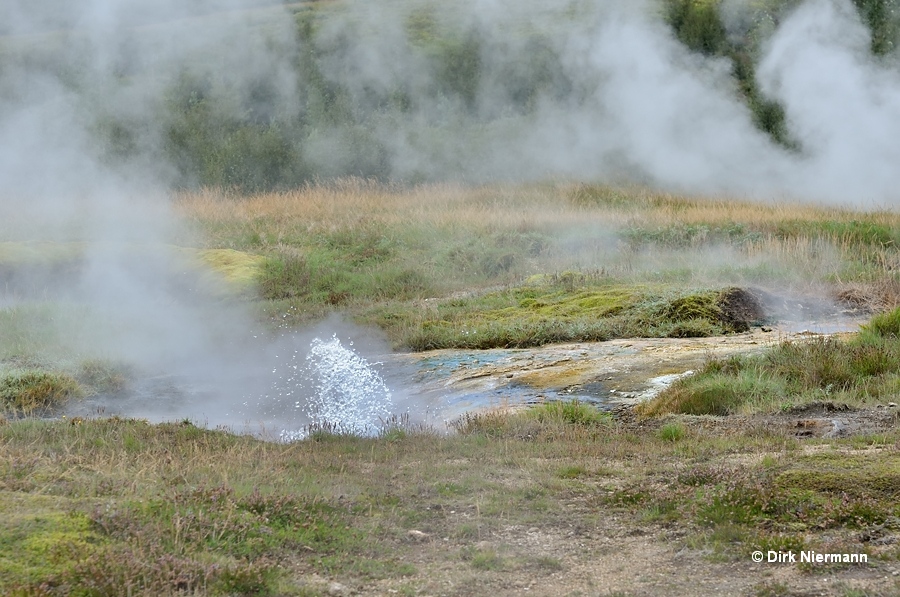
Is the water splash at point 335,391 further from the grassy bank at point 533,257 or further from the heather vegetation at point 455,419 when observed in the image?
the grassy bank at point 533,257

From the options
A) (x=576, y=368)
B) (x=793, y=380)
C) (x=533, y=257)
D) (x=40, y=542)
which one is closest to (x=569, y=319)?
(x=576, y=368)

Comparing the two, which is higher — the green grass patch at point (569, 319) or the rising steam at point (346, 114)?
the rising steam at point (346, 114)

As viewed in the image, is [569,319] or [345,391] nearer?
[345,391]

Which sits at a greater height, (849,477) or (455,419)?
(849,477)

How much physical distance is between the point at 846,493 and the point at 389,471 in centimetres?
240

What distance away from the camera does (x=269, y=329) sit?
11.4 m

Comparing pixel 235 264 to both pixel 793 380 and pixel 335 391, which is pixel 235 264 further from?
pixel 793 380

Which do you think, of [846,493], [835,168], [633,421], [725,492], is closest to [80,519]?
[725,492]

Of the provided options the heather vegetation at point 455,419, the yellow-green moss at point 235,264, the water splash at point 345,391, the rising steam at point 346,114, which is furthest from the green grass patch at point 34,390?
the yellow-green moss at point 235,264

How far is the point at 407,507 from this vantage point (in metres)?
4.79

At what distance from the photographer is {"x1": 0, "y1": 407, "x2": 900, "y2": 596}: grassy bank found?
374 centimetres

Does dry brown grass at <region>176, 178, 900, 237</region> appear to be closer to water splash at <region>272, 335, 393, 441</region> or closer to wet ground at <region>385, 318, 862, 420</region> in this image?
wet ground at <region>385, 318, 862, 420</region>

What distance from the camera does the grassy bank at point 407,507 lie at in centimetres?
374

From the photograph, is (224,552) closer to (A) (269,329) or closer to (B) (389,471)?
(B) (389,471)
